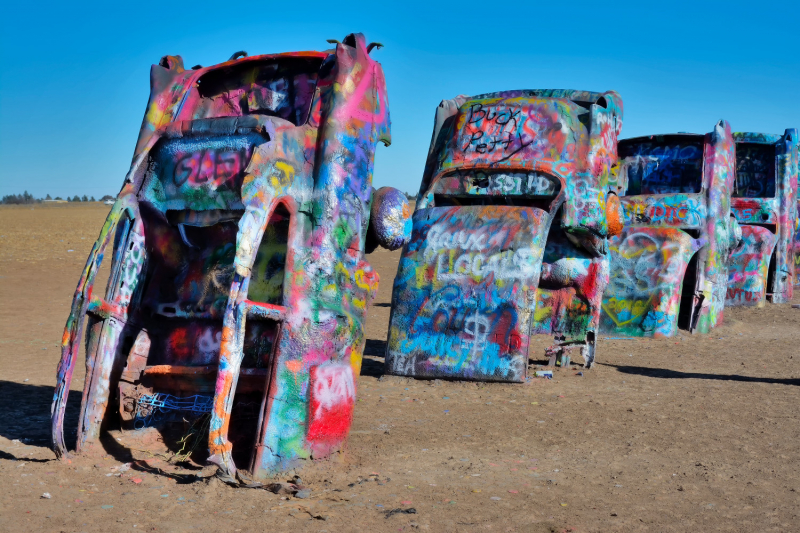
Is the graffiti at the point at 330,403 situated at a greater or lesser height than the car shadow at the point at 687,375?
lesser

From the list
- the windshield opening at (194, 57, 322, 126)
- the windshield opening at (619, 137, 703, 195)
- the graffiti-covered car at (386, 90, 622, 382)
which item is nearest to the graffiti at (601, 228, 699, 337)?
the windshield opening at (619, 137, 703, 195)

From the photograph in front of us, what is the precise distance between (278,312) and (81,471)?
1424mm

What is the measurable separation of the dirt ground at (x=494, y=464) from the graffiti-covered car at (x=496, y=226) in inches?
16.4

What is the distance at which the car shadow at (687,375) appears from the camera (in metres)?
7.84

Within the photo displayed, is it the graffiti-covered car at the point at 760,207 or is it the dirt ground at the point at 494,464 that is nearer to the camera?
the dirt ground at the point at 494,464

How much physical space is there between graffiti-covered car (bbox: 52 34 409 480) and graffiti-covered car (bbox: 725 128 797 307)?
10739 millimetres

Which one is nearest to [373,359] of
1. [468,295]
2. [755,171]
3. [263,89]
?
[468,295]

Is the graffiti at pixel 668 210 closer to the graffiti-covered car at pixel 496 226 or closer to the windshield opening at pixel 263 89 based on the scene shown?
the graffiti-covered car at pixel 496 226

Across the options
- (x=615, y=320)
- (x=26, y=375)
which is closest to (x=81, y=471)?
(x=26, y=375)

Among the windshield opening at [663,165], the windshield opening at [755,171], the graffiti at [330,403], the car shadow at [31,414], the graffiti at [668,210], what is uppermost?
the windshield opening at [755,171]

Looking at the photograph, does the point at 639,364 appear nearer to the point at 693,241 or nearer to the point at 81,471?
the point at 693,241

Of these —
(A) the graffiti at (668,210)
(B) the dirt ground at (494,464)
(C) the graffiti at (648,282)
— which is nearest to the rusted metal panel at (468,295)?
(B) the dirt ground at (494,464)

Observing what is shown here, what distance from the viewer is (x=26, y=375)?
286 inches

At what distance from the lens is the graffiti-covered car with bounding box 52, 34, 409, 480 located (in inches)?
177
